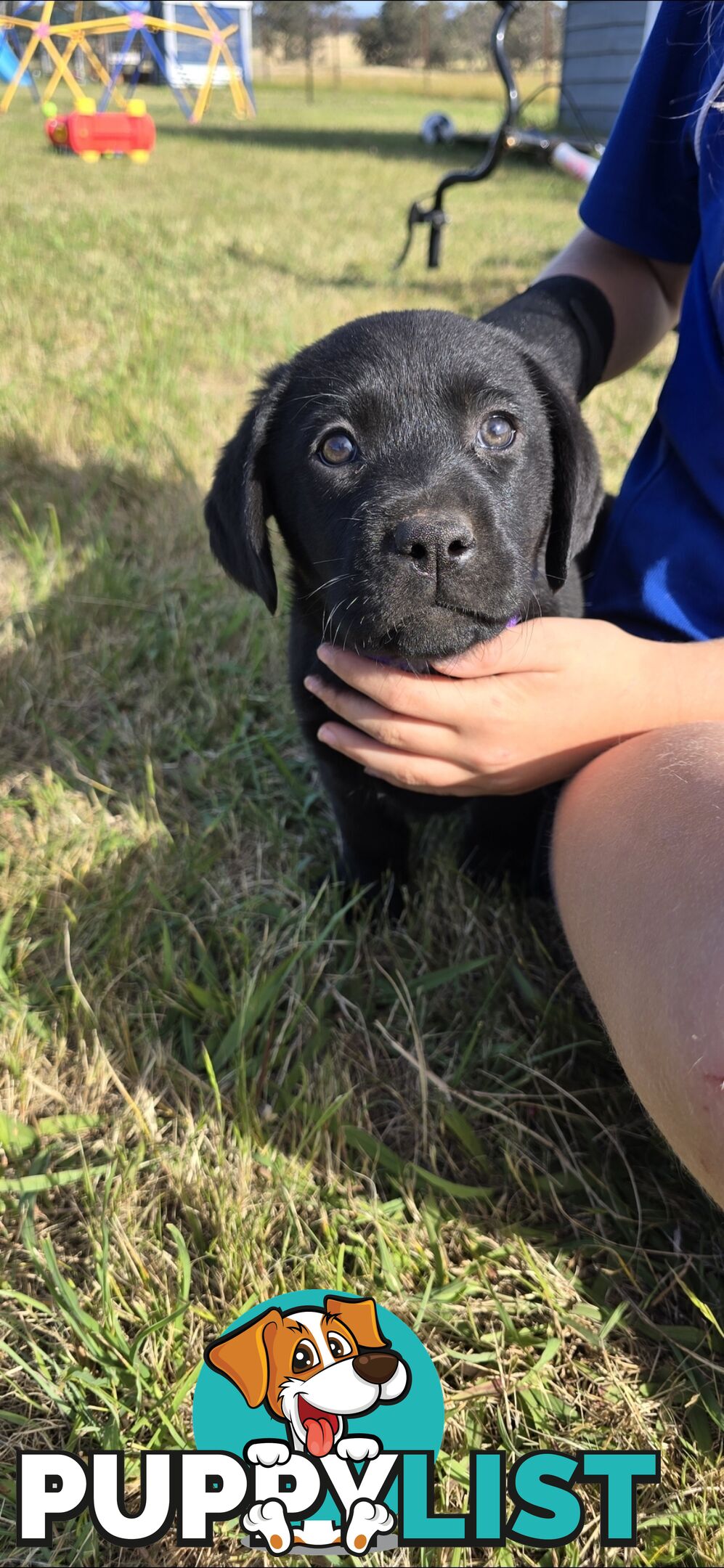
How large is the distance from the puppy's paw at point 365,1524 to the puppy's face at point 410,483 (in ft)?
2.93

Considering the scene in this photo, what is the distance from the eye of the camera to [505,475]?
1259 mm

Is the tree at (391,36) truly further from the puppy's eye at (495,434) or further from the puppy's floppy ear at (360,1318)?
the puppy's floppy ear at (360,1318)

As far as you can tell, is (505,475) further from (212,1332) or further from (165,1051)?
(212,1332)

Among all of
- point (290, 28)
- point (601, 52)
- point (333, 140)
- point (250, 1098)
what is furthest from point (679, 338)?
point (333, 140)

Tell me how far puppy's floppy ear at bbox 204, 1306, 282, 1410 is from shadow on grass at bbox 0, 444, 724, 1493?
110 millimetres

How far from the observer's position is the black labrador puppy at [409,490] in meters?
1.14

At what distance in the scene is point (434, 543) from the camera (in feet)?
3.54

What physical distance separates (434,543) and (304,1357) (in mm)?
855

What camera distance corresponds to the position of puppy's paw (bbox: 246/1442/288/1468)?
917 mm

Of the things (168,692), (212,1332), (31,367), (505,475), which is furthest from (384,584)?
(31,367)

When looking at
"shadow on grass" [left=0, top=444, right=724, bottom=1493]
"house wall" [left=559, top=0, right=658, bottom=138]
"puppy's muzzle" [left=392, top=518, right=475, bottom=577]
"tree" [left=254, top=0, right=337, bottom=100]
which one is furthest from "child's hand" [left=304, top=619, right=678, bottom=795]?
"house wall" [left=559, top=0, right=658, bottom=138]

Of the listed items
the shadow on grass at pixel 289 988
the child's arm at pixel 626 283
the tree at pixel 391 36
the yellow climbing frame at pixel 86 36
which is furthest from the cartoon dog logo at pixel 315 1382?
the yellow climbing frame at pixel 86 36

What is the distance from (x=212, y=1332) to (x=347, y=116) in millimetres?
18396

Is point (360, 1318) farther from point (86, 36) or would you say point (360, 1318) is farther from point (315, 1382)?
point (86, 36)
